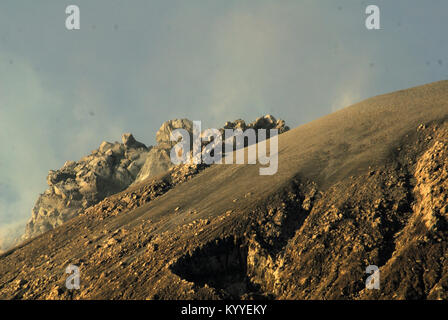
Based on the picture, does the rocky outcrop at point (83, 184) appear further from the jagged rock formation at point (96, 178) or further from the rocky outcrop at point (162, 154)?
the rocky outcrop at point (162, 154)

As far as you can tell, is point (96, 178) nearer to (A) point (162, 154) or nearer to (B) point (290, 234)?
(A) point (162, 154)

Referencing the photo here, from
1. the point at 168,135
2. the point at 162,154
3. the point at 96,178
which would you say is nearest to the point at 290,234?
the point at 162,154

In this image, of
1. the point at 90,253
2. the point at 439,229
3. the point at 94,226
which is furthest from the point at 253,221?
the point at 94,226

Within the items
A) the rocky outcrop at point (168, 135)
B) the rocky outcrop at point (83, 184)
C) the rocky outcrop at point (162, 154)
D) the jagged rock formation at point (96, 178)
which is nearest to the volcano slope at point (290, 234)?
the rocky outcrop at point (168, 135)

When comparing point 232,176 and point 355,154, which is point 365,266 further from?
point 232,176

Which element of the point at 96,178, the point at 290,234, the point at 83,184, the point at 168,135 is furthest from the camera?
the point at 168,135

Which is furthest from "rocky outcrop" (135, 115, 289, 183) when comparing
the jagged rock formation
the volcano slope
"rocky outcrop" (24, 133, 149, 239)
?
the volcano slope

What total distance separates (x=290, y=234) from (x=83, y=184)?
60.9m

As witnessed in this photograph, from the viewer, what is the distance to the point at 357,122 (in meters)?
37.5

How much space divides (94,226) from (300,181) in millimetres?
19378

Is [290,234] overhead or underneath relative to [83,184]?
overhead

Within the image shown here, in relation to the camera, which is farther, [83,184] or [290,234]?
[83,184]

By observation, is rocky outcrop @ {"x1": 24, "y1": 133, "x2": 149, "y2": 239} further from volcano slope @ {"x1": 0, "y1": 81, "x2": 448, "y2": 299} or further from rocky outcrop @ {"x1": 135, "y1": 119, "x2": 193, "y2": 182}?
volcano slope @ {"x1": 0, "y1": 81, "x2": 448, "y2": 299}

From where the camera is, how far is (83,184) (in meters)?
73.9
